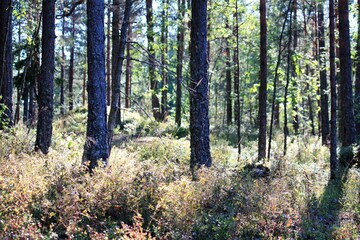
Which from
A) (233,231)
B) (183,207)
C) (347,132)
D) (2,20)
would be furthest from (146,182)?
(347,132)

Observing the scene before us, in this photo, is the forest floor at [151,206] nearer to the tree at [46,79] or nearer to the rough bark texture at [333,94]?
the tree at [46,79]

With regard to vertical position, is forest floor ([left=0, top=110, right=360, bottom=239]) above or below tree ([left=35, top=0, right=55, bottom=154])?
below

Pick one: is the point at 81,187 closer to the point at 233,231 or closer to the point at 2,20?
the point at 233,231

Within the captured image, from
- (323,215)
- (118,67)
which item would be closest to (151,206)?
(323,215)

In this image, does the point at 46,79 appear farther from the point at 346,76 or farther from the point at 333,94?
the point at 346,76

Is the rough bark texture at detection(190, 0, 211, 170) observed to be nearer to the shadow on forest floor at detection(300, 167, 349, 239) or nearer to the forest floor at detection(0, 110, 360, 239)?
the forest floor at detection(0, 110, 360, 239)

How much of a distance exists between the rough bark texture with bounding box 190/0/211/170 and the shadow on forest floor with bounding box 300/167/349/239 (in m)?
2.75

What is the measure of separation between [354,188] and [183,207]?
5411mm

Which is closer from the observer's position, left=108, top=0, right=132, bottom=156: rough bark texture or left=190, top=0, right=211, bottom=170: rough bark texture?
left=108, top=0, right=132, bottom=156: rough bark texture

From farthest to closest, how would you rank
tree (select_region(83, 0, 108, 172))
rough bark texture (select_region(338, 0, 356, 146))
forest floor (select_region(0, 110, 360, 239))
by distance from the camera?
1. rough bark texture (select_region(338, 0, 356, 146))
2. tree (select_region(83, 0, 108, 172))
3. forest floor (select_region(0, 110, 360, 239))

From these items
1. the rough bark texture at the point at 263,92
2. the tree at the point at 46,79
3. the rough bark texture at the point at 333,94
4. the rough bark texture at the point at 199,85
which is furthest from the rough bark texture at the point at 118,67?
the rough bark texture at the point at 263,92

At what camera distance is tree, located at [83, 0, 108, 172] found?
309 inches

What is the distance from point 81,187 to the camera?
5738 mm

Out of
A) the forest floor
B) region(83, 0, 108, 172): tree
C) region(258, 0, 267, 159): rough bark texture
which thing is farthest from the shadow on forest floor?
region(258, 0, 267, 159): rough bark texture
